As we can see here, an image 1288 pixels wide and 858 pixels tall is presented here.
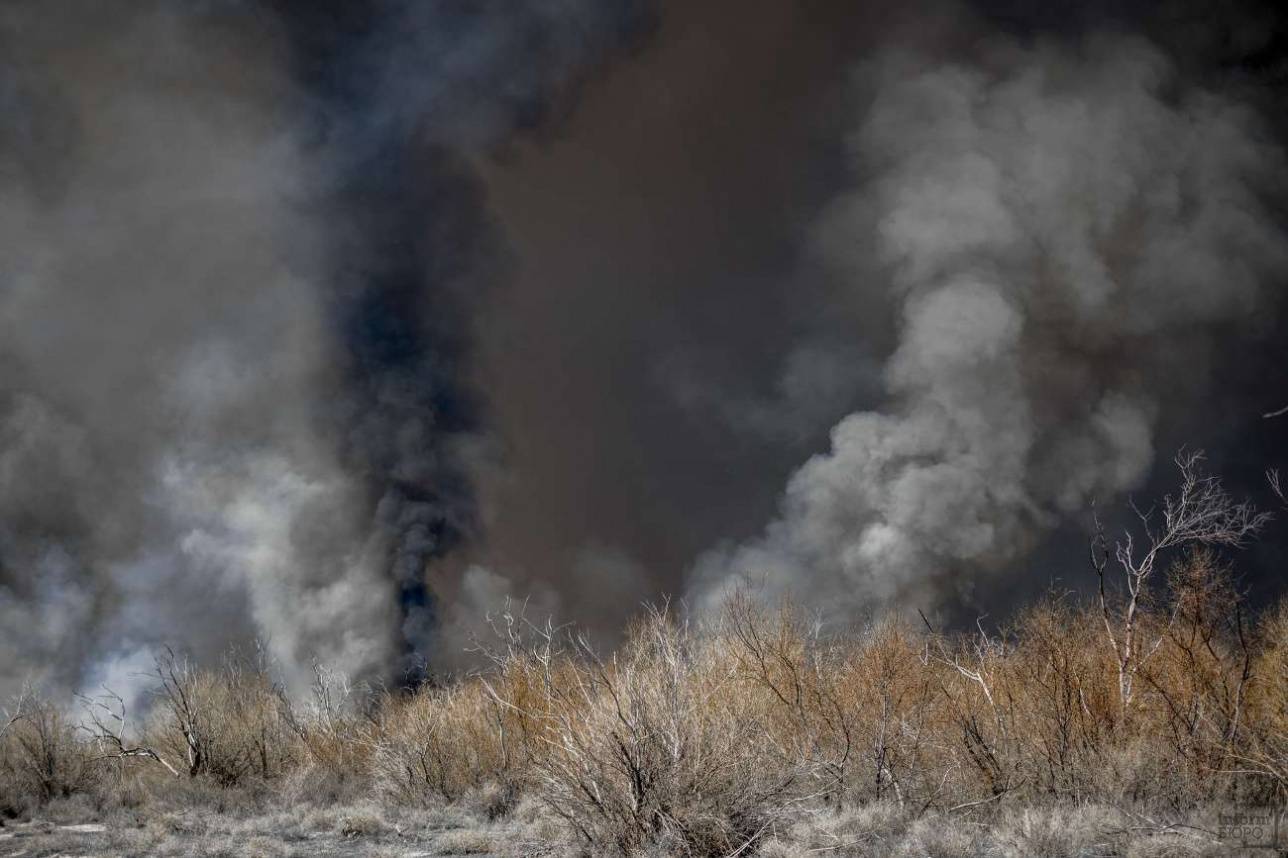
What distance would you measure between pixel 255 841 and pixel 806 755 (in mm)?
8953

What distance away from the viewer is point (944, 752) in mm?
12617

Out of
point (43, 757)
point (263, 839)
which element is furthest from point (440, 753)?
point (43, 757)

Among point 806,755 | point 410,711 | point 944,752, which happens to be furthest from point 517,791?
point 944,752

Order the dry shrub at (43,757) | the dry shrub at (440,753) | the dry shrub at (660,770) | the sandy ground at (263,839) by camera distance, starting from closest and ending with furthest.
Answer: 1. the dry shrub at (660,770)
2. the sandy ground at (263,839)
3. the dry shrub at (440,753)
4. the dry shrub at (43,757)

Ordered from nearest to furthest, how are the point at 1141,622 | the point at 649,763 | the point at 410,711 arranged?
the point at 649,763, the point at 1141,622, the point at 410,711

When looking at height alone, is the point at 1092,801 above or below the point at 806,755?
Result: below

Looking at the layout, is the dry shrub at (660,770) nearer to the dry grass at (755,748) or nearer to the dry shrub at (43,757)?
the dry grass at (755,748)

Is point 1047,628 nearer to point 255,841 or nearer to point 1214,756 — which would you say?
point 1214,756

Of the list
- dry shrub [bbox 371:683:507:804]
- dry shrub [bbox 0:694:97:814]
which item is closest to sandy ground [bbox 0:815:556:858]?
dry shrub [bbox 371:683:507:804]

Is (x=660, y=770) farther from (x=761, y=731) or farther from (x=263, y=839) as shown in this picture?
(x=263, y=839)

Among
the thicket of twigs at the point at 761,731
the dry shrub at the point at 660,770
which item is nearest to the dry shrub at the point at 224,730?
the thicket of twigs at the point at 761,731

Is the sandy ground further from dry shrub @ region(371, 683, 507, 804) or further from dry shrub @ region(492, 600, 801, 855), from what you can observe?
dry shrub @ region(371, 683, 507, 804)

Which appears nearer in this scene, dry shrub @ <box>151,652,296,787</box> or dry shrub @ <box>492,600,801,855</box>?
dry shrub @ <box>492,600,801,855</box>

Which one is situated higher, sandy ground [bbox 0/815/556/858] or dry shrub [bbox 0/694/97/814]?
dry shrub [bbox 0/694/97/814]
